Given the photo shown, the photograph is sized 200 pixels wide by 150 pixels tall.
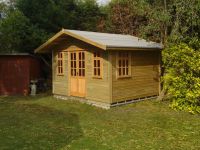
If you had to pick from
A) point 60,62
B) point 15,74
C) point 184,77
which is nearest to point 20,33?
point 15,74

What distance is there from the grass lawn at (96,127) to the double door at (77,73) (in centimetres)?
78

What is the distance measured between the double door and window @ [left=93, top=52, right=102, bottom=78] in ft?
2.98

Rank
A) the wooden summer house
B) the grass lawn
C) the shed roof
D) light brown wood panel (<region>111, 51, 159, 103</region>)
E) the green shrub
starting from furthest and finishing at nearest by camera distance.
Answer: light brown wood panel (<region>111, 51, 159, 103</region>) → the wooden summer house → the shed roof → the green shrub → the grass lawn

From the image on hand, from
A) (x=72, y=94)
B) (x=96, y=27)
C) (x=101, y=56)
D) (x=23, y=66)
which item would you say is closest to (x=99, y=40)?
(x=101, y=56)

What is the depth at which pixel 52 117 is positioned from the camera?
40.2ft

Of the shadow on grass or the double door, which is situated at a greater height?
the double door

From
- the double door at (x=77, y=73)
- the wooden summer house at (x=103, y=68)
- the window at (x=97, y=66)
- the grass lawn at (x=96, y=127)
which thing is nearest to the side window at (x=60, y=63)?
the wooden summer house at (x=103, y=68)

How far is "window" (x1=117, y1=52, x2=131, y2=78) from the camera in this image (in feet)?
47.4

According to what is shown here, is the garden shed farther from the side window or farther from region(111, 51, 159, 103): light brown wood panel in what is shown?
region(111, 51, 159, 103): light brown wood panel

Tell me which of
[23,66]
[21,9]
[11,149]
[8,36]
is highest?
[21,9]

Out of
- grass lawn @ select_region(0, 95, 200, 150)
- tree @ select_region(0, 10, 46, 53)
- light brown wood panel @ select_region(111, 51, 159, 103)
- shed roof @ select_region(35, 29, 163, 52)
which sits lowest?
grass lawn @ select_region(0, 95, 200, 150)

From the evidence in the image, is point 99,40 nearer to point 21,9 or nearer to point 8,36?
point 8,36

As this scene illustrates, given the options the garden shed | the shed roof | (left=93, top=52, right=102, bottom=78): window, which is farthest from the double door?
the garden shed

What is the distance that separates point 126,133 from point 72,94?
22.1 ft
